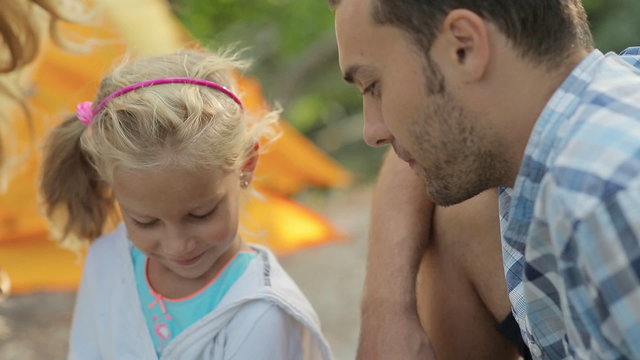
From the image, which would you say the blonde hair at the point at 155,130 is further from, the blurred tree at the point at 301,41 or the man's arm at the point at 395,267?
the blurred tree at the point at 301,41

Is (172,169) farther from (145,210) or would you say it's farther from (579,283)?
(579,283)

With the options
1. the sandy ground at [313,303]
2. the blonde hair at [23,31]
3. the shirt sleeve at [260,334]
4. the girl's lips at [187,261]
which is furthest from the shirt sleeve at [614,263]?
the sandy ground at [313,303]

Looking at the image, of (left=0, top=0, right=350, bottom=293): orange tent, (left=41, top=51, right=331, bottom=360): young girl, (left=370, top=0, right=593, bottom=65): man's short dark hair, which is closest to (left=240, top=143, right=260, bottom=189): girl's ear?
(left=41, top=51, right=331, bottom=360): young girl

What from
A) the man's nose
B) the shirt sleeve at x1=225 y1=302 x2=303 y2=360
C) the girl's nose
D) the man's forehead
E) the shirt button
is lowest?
the shirt button

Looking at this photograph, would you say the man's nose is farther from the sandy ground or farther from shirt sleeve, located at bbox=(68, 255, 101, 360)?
the sandy ground

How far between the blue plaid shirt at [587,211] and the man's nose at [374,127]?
26 cm

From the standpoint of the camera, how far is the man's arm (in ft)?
7.11

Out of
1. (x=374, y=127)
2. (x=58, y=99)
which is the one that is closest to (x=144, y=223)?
(x=374, y=127)

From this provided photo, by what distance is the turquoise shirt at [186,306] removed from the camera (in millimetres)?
2104

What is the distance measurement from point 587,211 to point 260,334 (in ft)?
2.63

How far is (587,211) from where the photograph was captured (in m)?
1.41

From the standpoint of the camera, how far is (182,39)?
422cm

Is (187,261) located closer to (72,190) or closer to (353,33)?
(72,190)

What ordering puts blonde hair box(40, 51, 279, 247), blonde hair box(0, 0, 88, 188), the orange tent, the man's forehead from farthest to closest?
the orange tent, blonde hair box(0, 0, 88, 188), blonde hair box(40, 51, 279, 247), the man's forehead
